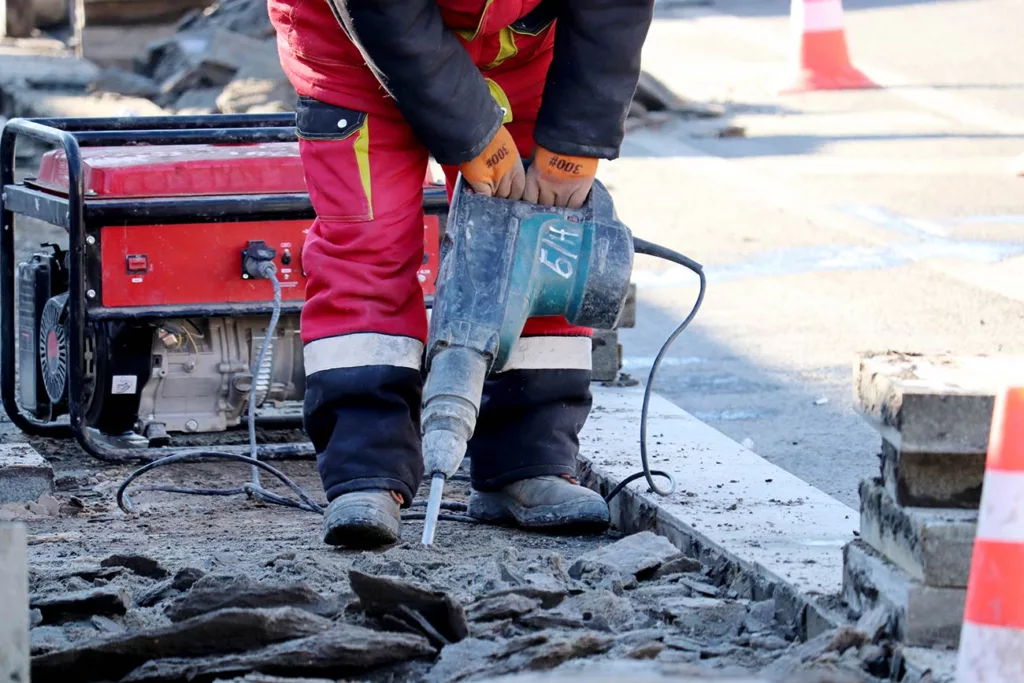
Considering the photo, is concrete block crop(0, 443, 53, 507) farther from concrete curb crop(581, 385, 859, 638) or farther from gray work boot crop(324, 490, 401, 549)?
concrete curb crop(581, 385, 859, 638)

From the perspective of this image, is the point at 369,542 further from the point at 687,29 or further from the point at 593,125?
the point at 687,29

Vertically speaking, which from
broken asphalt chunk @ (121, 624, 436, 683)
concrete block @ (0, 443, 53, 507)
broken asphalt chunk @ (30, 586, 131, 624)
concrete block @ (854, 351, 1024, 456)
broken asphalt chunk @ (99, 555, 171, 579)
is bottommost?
concrete block @ (0, 443, 53, 507)

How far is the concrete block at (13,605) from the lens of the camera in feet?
7.84

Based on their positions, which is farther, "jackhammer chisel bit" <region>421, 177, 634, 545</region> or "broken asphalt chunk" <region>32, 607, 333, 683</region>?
"jackhammer chisel bit" <region>421, 177, 634, 545</region>

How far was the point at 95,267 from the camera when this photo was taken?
170 inches

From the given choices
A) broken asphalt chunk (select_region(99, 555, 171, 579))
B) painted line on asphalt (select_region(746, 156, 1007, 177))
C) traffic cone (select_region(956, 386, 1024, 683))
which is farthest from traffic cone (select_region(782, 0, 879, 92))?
traffic cone (select_region(956, 386, 1024, 683))

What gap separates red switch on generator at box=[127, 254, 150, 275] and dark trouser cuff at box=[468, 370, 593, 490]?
1.09m

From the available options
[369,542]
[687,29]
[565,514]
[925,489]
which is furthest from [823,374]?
[687,29]

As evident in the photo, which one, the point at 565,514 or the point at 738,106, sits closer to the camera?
the point at 565,514

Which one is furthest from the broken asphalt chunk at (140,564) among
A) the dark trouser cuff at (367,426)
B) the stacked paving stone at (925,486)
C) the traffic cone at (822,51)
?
the traffic cone at (822,51)

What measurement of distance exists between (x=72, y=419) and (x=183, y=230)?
1.96 ft

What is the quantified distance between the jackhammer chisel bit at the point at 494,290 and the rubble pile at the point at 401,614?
0.27 metres

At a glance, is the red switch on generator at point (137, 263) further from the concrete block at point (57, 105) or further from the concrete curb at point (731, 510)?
the concrete block at point (57, 105)

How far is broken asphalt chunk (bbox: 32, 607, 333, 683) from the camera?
270cm
